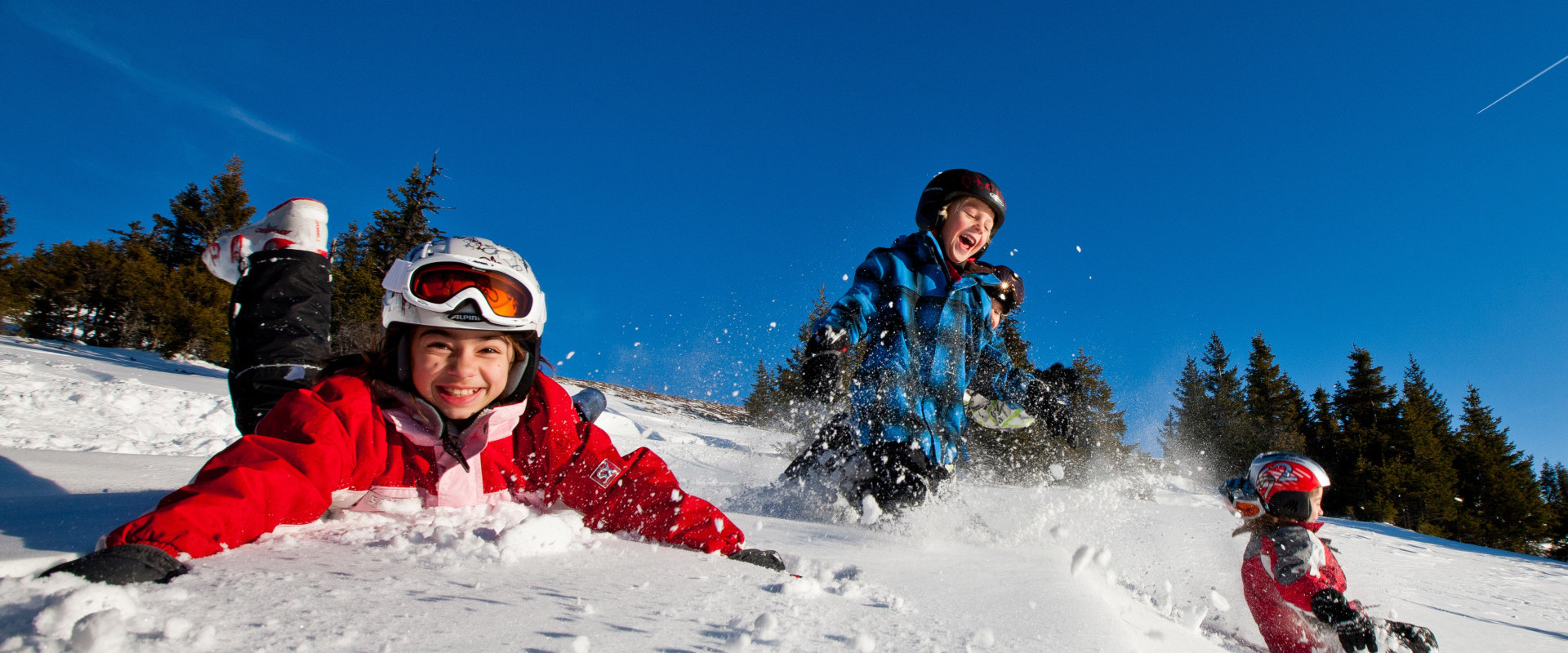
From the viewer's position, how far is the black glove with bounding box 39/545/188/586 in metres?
1.09

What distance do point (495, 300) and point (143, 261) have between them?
24219 millimetres

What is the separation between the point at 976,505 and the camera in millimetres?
4184

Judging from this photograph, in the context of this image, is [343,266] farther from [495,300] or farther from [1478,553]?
[1478,553]

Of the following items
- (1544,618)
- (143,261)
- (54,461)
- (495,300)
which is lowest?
(1544,618)

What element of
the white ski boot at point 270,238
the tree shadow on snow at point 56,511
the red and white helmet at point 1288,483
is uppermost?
the white ski boot at point 270,238

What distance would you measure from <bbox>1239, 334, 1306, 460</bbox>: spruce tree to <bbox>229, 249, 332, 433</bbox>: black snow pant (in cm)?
3384

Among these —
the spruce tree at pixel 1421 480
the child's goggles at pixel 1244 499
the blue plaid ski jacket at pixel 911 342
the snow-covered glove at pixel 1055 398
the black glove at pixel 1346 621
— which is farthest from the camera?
the spruce tree at pixel 1421 480

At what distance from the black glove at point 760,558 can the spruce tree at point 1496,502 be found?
36.4 metres

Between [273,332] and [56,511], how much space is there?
1107 millimetres

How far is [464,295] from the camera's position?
208 centimetres

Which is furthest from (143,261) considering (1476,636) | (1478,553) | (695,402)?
(1478,553)

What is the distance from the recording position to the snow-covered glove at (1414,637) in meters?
2.39

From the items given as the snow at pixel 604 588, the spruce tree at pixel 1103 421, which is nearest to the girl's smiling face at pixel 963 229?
A: the snow at pixel 604 588

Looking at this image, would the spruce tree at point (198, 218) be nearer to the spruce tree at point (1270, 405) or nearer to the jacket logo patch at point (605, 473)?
the jacket logo patch at point (605, 473)
